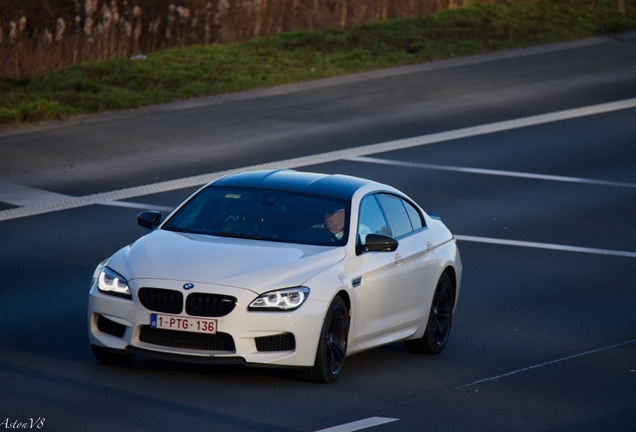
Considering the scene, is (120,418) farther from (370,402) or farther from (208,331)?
(370,402)

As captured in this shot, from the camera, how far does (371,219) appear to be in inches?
408

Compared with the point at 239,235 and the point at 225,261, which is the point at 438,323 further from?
the point at 225,261

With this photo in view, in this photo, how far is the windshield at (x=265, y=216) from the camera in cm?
984

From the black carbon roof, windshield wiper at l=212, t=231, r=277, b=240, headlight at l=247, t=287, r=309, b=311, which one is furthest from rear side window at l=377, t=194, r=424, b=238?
headlight at l=247, t=287, r=309, b=311

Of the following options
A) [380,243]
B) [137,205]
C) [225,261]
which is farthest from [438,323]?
[137,205]

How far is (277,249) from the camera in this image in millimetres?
9430

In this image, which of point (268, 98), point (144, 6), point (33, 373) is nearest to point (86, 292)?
point (33, 373)

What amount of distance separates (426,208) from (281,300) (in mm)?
8075

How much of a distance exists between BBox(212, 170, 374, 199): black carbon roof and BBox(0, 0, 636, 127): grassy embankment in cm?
1188

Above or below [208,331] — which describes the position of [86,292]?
below

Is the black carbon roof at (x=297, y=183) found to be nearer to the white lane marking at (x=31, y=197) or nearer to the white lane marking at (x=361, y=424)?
the white lane marking at (x=361, y=424)

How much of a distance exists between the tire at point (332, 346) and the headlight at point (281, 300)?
259 millimetres

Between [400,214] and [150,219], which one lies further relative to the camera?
[400,214]

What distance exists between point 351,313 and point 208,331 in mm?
1266
